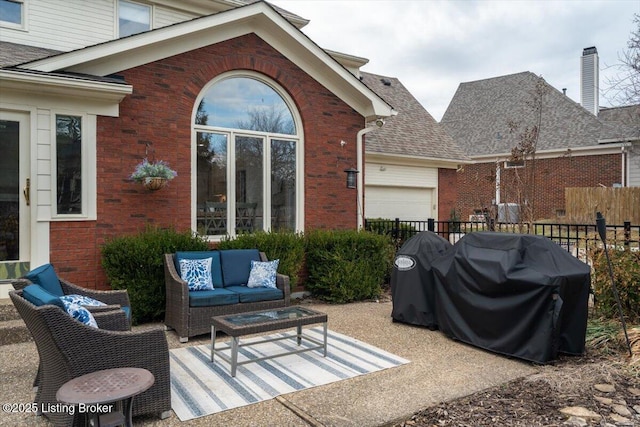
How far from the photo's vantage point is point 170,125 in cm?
705

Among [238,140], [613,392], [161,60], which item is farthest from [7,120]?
[613,392]

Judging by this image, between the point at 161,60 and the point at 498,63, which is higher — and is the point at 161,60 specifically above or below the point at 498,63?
Result: below

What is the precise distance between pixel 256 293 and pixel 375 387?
7.89 ft

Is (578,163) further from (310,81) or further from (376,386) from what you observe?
(376,386)

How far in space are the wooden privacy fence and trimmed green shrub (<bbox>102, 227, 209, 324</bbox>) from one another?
49.4ft

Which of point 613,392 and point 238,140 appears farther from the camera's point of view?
point 238,140

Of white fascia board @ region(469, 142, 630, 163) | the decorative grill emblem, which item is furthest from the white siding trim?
the decorative grill emblem

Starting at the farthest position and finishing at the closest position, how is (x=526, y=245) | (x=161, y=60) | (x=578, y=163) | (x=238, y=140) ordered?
(x=578, y=163) → (x=238, y=140) → (x=161, y=60) → (x=526, y=245)

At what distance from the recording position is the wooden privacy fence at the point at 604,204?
15453 millimetres

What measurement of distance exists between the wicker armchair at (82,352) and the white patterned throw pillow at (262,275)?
284 centimetres

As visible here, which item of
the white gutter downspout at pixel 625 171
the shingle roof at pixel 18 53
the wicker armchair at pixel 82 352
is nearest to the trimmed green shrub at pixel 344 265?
the wicker armchair at pixel 82 352

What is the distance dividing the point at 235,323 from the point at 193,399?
83 cm

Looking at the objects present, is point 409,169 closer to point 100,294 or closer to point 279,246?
point 279,246

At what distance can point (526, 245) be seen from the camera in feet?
16.6
